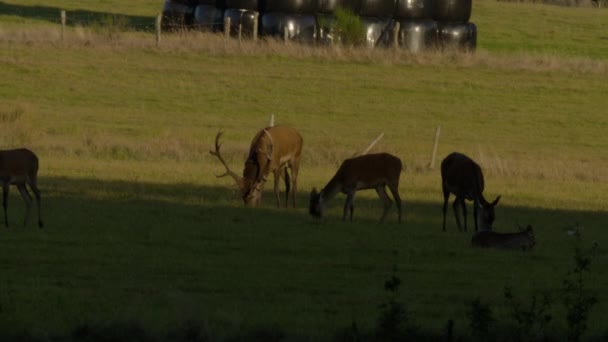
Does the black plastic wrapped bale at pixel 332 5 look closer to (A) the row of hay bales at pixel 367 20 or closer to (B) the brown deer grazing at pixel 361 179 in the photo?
(A) the row of hay bales at pixel 367 20

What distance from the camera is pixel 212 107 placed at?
4528cm

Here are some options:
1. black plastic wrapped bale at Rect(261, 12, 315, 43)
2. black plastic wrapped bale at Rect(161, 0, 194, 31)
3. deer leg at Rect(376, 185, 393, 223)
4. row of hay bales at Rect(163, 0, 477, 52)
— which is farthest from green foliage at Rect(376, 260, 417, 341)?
black plastic wrapped bale at Rect(161, 0, 194, 31)

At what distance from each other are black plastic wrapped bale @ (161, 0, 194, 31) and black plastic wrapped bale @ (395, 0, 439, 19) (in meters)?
8.70

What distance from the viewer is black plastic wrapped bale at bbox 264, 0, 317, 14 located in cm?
5622

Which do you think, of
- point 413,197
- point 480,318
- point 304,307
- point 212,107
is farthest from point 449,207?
point 212,107

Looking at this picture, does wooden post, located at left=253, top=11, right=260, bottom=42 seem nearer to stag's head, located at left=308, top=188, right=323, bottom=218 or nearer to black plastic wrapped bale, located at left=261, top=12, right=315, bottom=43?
black plastic wrapped bale, located at left=261, top=12, right=315, bottom=43

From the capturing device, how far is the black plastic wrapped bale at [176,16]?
197 ft

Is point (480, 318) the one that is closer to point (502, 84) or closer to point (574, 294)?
point (574, 294)

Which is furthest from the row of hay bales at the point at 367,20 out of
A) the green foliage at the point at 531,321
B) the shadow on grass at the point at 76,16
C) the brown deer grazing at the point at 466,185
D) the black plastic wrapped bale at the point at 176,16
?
the green foliage at the point at 531,321

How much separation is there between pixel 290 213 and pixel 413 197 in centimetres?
466

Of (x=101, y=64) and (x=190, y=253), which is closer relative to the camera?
(x=190, y=253)

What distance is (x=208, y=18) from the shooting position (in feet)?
192

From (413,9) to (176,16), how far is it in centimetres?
1001

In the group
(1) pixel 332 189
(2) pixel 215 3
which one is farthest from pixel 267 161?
(2) pixel 215 3
